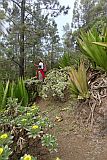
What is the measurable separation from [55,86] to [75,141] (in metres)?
2.38

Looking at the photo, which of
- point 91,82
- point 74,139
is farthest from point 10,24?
point 74,139

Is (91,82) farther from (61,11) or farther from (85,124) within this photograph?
(61,11)

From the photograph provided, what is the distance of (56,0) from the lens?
16.1 metres

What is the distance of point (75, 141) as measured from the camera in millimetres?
4469

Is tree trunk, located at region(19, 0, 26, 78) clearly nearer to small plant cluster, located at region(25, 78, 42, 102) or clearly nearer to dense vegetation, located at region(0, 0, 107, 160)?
dense vegetation, located at region(0, 0, 107, 160)

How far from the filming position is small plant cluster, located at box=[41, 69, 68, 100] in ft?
21.5

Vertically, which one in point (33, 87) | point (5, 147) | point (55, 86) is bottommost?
point (33, 87)

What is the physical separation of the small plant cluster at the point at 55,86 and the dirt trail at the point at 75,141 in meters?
0.88

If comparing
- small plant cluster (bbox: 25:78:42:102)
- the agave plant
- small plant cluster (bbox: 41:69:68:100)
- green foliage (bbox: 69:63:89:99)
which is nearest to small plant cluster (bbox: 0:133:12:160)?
green foliage (bbox: 69:63:89:99)

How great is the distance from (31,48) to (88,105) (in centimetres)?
1120

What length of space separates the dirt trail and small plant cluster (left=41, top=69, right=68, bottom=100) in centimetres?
88

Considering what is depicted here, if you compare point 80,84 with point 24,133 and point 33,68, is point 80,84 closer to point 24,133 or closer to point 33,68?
point 24,133

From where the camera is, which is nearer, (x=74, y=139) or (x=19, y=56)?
(x=74, y=139)

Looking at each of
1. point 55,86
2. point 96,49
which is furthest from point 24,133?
point 55,86
